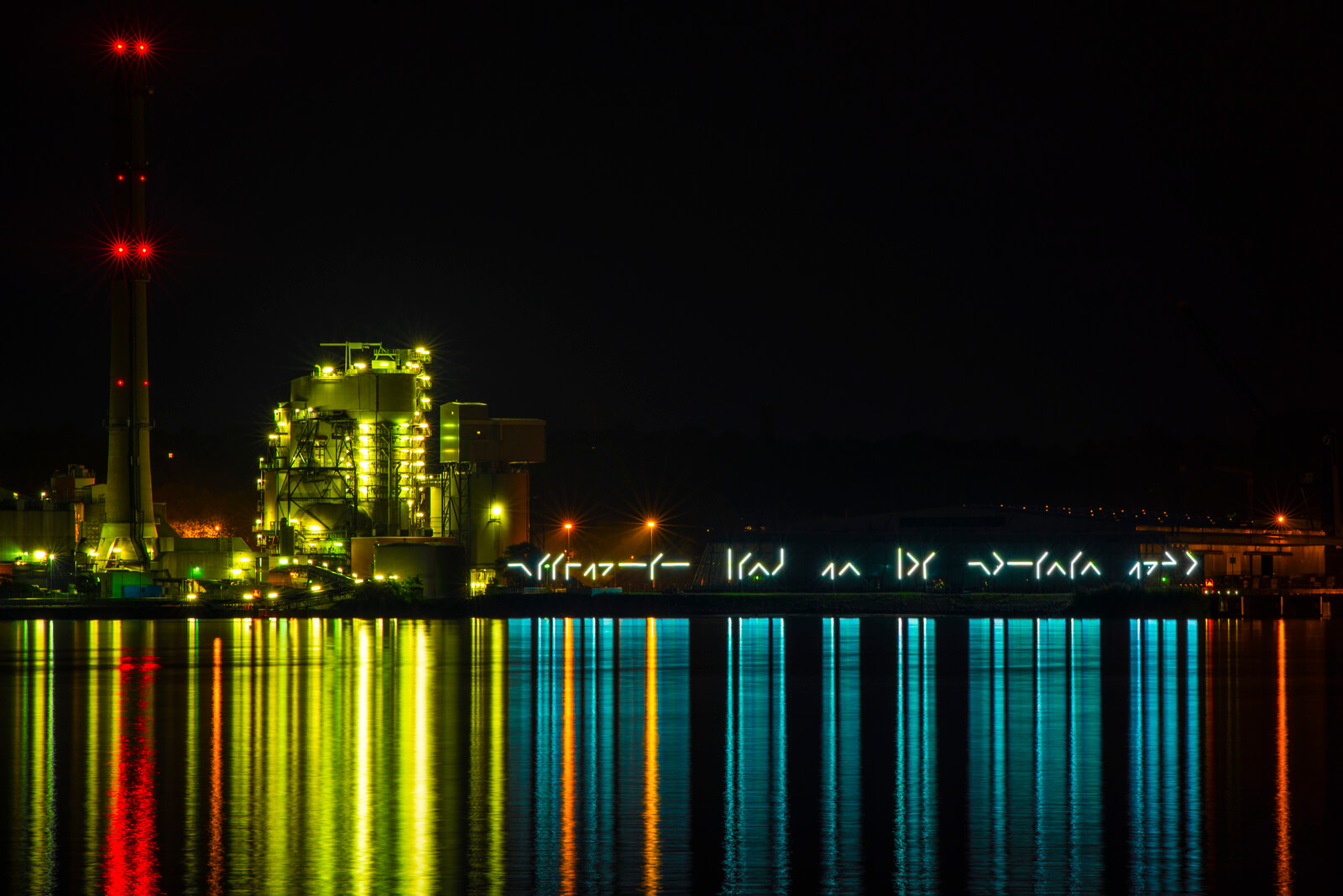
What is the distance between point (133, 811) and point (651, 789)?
6395mm

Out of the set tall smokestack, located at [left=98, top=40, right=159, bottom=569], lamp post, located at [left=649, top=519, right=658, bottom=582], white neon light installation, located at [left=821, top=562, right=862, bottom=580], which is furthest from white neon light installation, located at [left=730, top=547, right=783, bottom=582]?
tall smokestack, located at [left=98, top=40, right=159, bottom=569]

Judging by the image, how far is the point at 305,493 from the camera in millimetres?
100375

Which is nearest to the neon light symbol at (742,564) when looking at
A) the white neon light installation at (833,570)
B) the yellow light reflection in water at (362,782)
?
the white neon light installation at (833,570)

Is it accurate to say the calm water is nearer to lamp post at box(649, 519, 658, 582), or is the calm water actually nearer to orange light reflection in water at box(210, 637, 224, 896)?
orange light reflection in water at box(210, 637, 224, 896)

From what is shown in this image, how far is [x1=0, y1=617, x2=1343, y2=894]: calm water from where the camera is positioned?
15477mm

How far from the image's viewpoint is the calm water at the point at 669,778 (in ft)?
50.8

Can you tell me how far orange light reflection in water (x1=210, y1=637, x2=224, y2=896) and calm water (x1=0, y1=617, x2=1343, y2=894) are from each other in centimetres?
8

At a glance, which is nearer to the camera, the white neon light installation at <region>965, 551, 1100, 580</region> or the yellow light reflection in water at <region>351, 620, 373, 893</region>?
the yellow light reflection in water at <region>351, 620, 373, 893</region>

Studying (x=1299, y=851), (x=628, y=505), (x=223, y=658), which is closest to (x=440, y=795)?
(x=1299, y=851)

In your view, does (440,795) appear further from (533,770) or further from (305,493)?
(305,493)

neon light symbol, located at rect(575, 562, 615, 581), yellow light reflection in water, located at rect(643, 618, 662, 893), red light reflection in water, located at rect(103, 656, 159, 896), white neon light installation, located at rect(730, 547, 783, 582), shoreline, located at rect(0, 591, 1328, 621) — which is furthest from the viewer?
neon light symbol, located at rect(575, 562, 615, 581)

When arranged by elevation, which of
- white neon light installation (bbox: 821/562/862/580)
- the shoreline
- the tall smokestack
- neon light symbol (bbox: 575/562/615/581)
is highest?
the tall smokestack

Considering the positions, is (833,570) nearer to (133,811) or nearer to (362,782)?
(362,782)

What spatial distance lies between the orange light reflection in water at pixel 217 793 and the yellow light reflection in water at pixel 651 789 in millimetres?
4027
